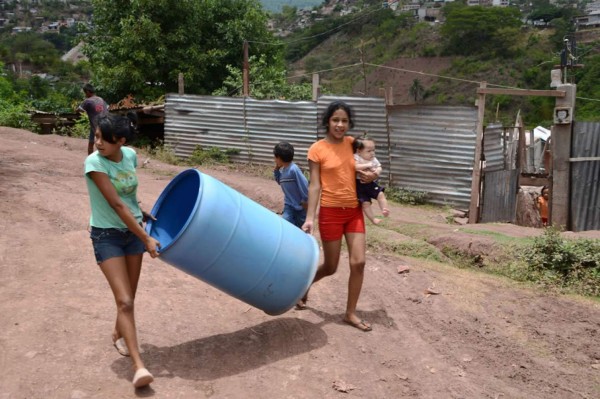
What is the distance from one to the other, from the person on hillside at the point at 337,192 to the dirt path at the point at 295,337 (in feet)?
1.76

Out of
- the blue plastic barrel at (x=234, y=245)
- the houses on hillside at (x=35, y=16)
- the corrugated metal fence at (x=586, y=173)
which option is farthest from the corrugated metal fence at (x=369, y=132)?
the houses on hillside at (x=35, y=16)

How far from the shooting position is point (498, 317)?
15.2 feet

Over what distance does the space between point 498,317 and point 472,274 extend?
1022mm

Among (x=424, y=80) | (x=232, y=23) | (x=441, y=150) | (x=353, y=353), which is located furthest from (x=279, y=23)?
(x=353, y=353)

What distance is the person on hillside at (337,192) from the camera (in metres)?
3.99

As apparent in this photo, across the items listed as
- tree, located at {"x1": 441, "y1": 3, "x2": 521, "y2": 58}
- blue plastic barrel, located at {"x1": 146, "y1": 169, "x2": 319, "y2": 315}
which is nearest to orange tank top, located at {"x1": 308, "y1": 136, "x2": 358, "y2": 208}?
blue plastic barrel, located at {"x1": 146, "y1": 169, "x2": 319, "y2": 315}

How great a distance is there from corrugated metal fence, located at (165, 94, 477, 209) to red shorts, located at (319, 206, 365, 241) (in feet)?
22.0

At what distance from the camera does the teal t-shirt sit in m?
3.21

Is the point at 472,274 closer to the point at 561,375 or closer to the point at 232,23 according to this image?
the point at 561,375

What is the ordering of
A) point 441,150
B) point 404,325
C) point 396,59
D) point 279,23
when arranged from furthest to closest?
1. point 279,23
2. point 396,59
3. point 441,150
4. point 404,325

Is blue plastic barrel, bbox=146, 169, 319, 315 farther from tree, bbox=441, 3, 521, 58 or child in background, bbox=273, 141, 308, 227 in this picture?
tree, bbox=441, 3, 521, 58

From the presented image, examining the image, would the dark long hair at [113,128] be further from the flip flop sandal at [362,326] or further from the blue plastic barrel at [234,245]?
the flip flop sandal at [362,326]

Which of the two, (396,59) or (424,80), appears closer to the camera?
(424,80)

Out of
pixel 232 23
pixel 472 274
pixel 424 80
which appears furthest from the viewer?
pixel 424 80
